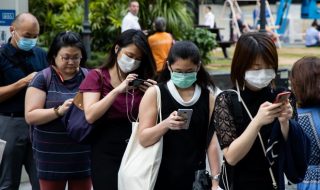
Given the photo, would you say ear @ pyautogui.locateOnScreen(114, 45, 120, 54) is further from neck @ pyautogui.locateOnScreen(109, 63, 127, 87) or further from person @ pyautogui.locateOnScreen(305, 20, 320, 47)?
person @ pyautogui.locateOnScreen(305, 20, 320, 47)

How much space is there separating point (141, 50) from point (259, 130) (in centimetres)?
124

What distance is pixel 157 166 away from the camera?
379cm

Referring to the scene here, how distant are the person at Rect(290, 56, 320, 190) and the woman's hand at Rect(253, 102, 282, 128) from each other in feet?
2.49

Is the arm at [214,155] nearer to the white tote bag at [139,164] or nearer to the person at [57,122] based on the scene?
the white tote bag at [139,164]

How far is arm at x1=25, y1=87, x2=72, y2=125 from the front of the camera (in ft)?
15.3

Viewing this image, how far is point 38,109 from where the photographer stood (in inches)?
185

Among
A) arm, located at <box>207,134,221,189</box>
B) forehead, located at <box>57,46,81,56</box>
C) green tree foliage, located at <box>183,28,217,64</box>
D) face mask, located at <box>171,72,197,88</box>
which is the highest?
forehead, located at <box>57,46,81,56</box>

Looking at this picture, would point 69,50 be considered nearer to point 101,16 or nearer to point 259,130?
point 259,130

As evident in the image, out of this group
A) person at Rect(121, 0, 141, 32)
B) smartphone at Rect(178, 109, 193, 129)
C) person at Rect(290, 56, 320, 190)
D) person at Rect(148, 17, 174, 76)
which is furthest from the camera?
person at Rect(121, 0, 141, 32)

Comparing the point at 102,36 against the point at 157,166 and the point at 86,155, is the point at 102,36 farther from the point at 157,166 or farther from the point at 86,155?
the point at 157,166

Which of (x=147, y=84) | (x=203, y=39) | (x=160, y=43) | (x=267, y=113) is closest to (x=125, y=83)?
(x=147, y=84)

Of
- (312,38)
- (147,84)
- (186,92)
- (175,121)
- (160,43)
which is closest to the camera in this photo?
(175,121)

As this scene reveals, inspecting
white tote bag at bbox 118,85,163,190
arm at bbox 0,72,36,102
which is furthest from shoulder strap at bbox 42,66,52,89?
white tote bag at bbox 118,85,163,190

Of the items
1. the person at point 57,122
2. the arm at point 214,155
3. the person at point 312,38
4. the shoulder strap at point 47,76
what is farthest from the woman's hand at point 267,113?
the person at point 312,38
